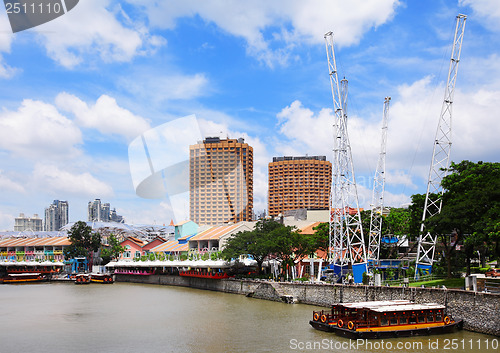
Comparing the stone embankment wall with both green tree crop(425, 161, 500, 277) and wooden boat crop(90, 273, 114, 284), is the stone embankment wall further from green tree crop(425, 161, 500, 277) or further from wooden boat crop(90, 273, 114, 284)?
wooden boat crop(90, 273, 114, 284)

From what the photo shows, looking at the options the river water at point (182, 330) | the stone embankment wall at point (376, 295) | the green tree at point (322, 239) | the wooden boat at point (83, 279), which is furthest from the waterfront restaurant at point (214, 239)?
the river water at point (182, 330)

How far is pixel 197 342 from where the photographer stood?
→ 34.9 metres

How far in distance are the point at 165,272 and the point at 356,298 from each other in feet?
185

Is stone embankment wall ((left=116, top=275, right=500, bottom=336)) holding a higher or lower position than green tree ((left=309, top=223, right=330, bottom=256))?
lower

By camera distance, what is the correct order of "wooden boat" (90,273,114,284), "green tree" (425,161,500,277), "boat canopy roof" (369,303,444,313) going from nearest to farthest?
"boat canopy roof" (369,303,444,313) → "green tree" (425,161,500,277) → "wooden boat" (90,273,114,284)

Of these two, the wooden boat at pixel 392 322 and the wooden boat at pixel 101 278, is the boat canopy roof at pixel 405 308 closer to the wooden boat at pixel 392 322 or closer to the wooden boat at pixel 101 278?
the wooden boat at pixel 392 322

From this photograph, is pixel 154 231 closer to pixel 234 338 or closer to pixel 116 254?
pixel 116 254

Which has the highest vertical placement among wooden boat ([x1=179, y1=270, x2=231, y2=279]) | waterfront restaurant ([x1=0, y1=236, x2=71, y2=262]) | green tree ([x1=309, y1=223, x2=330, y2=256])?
green tree ([x1=309, y1=223, x2=330, y2=256])

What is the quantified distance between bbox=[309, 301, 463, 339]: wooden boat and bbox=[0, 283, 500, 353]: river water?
2.16ft

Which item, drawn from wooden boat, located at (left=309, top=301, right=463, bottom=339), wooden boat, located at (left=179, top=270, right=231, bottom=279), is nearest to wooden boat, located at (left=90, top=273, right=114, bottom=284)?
wooden boat, located at (left=179, top=270, right=231, bottom=279)

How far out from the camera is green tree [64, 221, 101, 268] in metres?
119

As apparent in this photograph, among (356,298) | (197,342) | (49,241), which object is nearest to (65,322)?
(197,342)

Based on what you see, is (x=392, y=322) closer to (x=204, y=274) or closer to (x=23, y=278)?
(x=204, y=274)

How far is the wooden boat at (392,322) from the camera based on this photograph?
1378 inches
